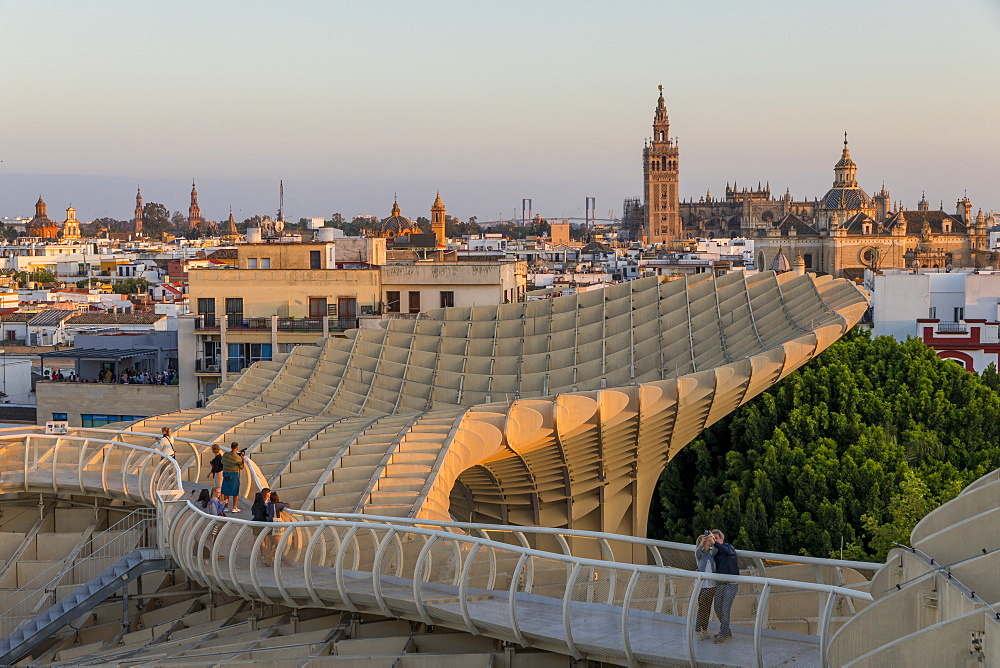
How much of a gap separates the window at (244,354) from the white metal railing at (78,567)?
23.4 metres

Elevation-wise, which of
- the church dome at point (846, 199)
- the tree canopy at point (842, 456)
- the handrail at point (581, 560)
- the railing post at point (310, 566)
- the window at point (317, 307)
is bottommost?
the tree canopy at point (842, 456)

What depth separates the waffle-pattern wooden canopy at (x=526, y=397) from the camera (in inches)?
793

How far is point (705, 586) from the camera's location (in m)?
10.2

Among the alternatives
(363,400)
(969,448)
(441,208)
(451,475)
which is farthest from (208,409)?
(441,208)

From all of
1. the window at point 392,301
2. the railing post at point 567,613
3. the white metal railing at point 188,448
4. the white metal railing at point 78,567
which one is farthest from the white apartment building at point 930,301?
the railing post at point 567,613

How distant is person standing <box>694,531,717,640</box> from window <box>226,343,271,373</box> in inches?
1326

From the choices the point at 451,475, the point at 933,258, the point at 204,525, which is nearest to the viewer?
the point at 204,525

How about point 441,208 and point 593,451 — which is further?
point 441,208

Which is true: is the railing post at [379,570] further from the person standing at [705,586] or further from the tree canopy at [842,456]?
the tree canopy at [842,456]

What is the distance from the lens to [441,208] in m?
137

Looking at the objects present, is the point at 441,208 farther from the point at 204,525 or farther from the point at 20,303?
the point at 204,525

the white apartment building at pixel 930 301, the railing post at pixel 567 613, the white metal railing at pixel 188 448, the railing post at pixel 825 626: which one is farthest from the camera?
the white apartment building at pixel 930 301

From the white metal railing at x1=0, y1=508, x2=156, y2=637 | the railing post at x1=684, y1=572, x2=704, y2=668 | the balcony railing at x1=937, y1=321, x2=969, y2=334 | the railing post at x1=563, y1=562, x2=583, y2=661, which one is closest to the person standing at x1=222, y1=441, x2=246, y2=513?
the white metal railing at x1=0, y1=508, x2=156, y2=637

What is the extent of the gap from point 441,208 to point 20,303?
190ft
